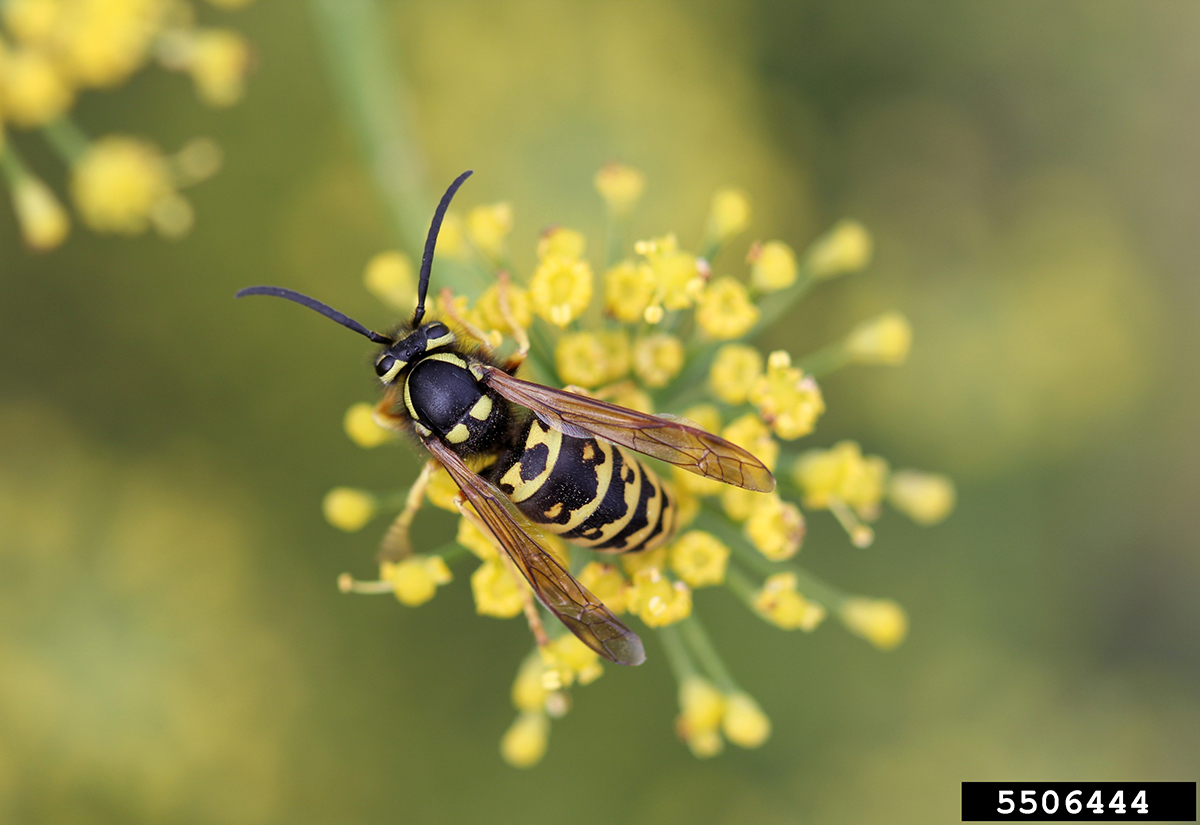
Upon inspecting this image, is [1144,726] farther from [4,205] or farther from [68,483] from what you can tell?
[4,205]

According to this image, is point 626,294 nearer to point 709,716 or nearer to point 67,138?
point 709,716

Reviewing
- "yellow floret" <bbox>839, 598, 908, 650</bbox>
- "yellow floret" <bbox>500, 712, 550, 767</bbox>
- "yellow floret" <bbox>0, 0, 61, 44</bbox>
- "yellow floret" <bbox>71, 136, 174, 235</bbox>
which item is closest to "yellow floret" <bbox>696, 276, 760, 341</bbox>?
"yellow floret" <bbox>839, 598, 908, 650</bbox>

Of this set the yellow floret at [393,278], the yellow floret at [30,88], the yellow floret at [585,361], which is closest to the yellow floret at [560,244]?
the yellow floret at [585,361]

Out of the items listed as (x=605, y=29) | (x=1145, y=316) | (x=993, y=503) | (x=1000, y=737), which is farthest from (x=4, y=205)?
(x=1145, y=316)

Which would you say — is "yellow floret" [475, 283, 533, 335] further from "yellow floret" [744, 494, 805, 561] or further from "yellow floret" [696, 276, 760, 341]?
"yellow floret" [744, 494, 805, 561]

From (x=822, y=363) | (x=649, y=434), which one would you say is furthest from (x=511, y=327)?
(x=822, y=363)
